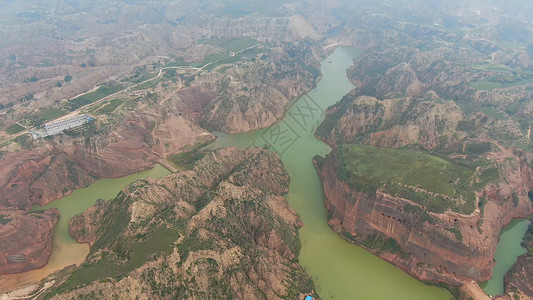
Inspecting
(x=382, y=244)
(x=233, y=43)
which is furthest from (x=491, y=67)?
(x=233, y=43)

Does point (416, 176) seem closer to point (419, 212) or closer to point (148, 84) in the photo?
point (419, 212)

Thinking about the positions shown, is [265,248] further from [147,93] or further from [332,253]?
[147,93]

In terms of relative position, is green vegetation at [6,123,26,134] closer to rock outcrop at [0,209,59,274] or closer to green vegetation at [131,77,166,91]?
rock outcrop at [0,209,59,274]

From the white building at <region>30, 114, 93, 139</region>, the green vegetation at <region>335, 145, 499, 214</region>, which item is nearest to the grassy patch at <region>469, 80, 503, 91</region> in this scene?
the green vegetation at <region>335, 145, 499, 214</region>

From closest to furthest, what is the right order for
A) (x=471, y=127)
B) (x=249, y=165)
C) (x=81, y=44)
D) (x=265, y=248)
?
(x=265, y=248) → (x=249, y=165) → (x=471, y=127) → (x=81, y=44)

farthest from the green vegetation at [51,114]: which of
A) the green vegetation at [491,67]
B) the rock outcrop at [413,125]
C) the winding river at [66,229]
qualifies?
the green vegetation at [491,67]

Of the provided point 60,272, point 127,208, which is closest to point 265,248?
point 127,208
